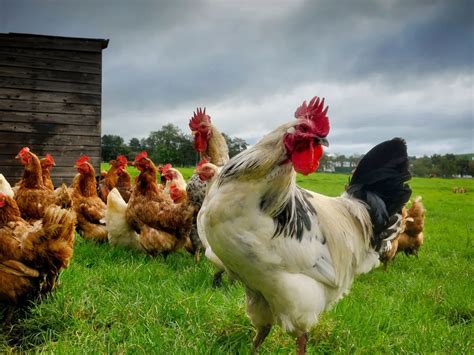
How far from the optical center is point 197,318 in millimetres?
3592

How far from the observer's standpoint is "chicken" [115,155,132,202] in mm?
8470

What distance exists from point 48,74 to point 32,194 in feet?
15.1

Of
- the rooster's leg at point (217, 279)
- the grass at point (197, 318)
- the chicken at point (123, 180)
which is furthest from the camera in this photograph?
the chicken at point (123, 180)

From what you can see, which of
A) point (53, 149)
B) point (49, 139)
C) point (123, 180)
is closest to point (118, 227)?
point (123, 180)

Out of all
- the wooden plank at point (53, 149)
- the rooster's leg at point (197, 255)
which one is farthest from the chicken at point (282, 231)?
the wooden plank at point (53, 149)

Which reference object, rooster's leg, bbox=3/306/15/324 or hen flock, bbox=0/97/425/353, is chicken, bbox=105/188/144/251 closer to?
hen flock, bbox=0/97/425/353

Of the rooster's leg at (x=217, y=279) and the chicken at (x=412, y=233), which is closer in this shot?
the rooster's leg at (x=217, y=279)

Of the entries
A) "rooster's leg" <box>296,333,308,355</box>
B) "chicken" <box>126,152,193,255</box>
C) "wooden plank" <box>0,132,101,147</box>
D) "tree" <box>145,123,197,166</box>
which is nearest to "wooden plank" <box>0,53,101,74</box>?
"wooden plank" <box>0,132,101,147</box>

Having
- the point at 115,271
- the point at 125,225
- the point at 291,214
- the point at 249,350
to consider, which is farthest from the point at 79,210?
the point at 291,214

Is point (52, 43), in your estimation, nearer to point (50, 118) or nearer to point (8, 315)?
point (50, 118)

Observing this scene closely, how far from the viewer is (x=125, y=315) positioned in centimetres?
352

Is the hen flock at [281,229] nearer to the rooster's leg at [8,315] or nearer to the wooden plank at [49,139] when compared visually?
the rooster's leg at [8,315]

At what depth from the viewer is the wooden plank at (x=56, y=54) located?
9.20 metres

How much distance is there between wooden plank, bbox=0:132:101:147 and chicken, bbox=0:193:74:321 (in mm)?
6152
